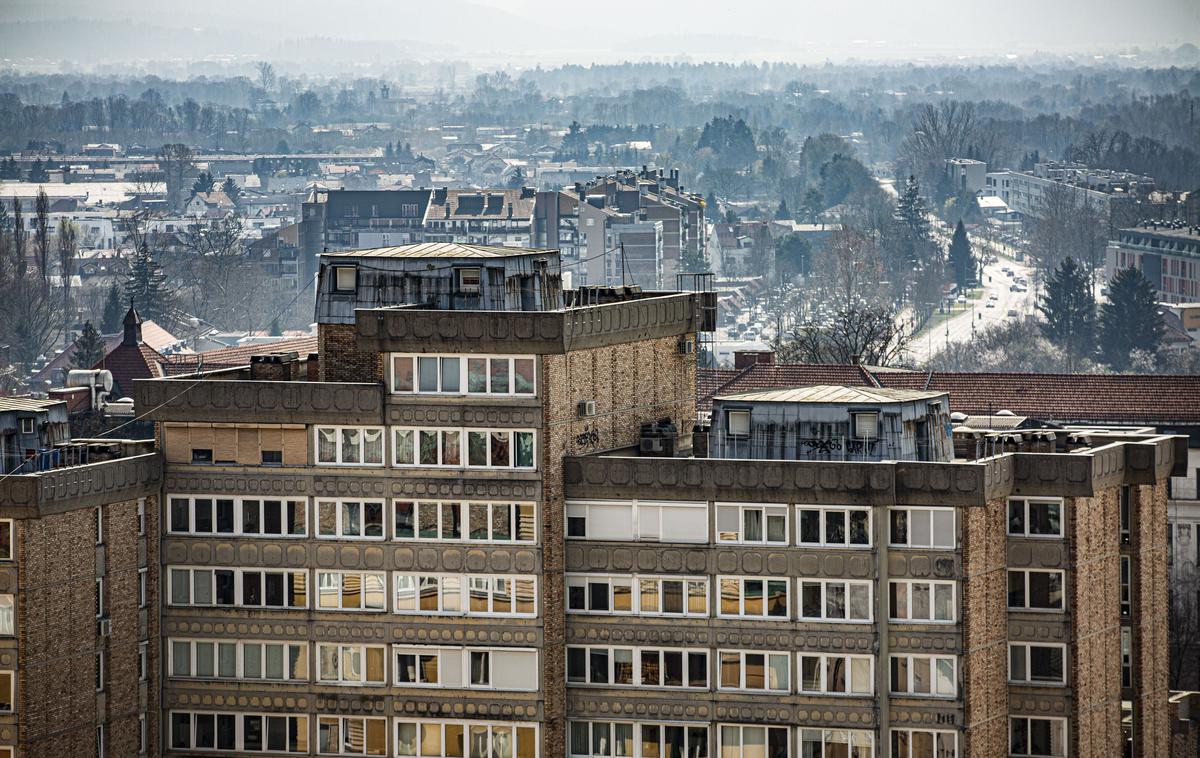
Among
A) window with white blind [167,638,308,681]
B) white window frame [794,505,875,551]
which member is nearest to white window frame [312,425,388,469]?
window with white blind [167,638,308,681]

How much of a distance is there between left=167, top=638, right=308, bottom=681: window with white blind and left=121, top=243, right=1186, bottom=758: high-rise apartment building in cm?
5

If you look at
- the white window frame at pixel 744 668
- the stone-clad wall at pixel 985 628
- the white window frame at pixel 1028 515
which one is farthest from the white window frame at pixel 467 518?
the white window frame at pixel 1028 515

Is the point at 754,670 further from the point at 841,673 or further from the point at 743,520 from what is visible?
the point at 743,520

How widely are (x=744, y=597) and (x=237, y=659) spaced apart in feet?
29.1

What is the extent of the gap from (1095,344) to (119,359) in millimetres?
94204

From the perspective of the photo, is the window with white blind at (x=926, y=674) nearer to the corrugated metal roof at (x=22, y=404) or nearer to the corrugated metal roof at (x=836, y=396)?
the corrugated metal roof at (x=836, y=396)

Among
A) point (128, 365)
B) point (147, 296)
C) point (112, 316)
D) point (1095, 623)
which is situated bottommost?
point (112, 316)

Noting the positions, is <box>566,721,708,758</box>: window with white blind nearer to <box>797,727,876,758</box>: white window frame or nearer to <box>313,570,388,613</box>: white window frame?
<box>797,727,876,758</box>: white window frame

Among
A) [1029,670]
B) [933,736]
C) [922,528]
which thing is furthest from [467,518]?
[1029,670]

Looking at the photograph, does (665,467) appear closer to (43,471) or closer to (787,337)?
(43,471)

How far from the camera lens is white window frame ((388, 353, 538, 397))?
51.7m

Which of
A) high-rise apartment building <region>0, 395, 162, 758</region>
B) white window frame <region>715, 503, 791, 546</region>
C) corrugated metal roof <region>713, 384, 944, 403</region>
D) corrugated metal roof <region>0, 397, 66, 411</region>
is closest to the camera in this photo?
high-rise apartment building <region>0, 395, 162, 758</region>

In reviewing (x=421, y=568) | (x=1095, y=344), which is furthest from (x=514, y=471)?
(x=1095, y=344)

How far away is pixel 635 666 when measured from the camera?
52188 mm
